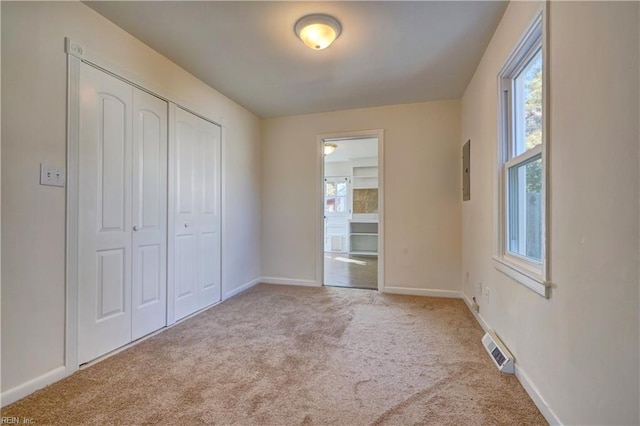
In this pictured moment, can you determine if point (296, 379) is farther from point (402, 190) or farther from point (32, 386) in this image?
point (402, 190)

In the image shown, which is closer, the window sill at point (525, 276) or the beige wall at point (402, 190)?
the window sill at point (525, 276)

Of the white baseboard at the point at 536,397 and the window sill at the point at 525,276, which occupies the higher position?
the window sill at the point at 525,276

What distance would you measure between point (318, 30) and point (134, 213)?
1972 mm

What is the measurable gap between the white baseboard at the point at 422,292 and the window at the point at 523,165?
1.56 meters

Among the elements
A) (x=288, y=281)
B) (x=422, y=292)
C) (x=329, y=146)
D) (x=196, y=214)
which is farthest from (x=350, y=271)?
(x=196, y=214)

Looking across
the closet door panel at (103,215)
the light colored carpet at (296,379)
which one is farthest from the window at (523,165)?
the closet door panel at (103,215)

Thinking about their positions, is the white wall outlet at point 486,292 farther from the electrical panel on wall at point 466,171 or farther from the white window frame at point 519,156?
the electrical panel on wall at point 466,171

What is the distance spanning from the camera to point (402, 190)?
12.3ft

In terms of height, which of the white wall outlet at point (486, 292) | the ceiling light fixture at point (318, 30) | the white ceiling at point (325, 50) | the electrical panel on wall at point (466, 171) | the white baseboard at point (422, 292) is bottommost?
the white baseboard at point (422, 292)

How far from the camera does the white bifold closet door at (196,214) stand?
9.09 feet

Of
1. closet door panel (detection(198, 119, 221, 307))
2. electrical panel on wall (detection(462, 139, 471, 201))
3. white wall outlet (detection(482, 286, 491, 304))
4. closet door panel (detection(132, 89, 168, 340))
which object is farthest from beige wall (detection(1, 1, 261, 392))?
electrical panel on wall (detection(462, 139, 471, 201))

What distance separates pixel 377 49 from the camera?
2447 mm

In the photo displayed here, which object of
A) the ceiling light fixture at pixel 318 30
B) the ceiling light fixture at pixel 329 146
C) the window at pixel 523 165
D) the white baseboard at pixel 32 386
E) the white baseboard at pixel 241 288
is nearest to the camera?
the white baseboard at pixel 32 386

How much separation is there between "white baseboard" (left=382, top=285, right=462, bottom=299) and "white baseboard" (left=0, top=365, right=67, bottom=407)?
3.15 m
